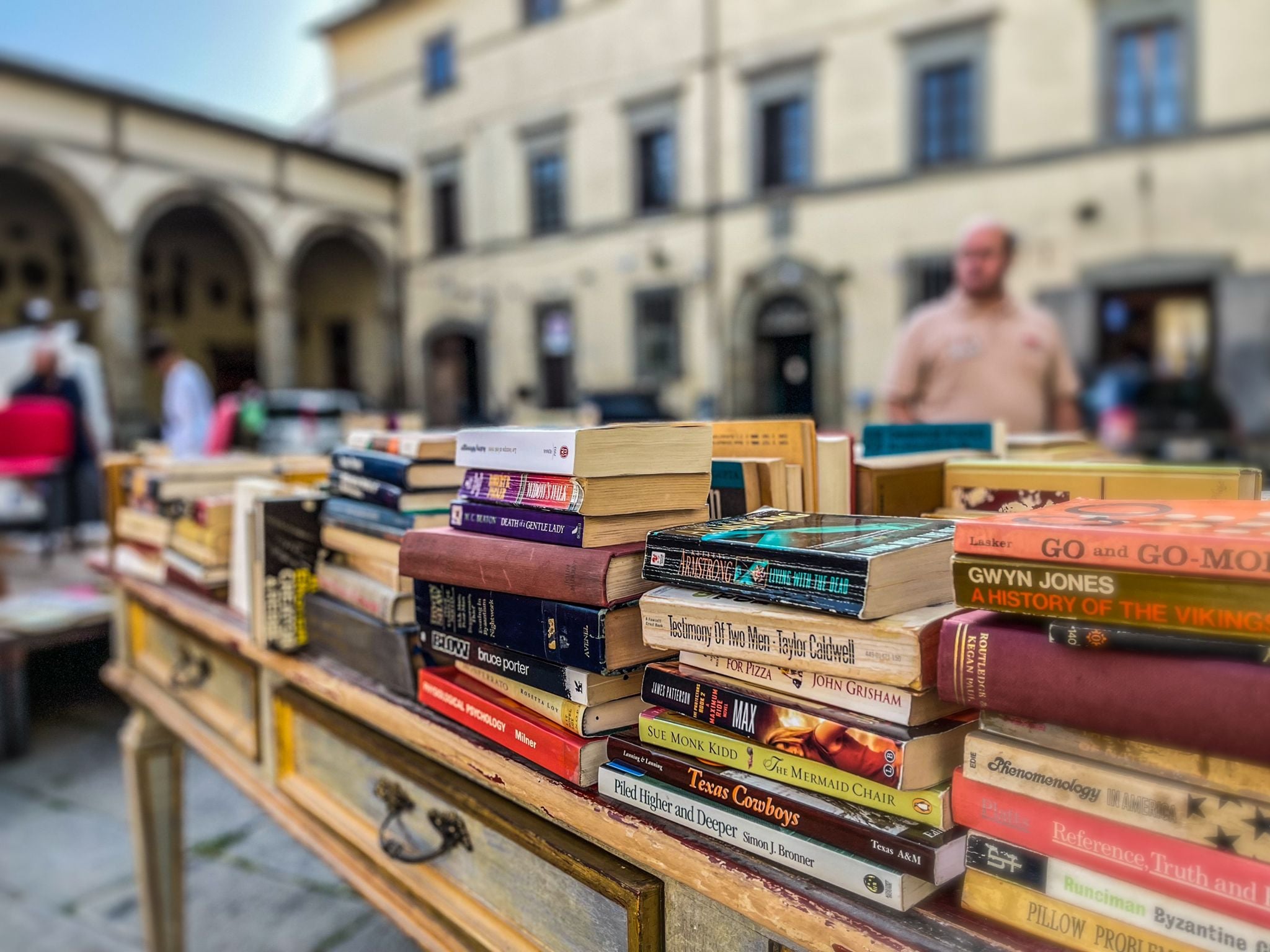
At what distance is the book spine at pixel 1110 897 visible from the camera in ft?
1.86

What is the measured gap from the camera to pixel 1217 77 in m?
8.81

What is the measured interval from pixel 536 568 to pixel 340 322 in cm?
1795

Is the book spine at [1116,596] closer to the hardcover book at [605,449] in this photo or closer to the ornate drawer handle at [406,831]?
the hardcover book at [605,449]

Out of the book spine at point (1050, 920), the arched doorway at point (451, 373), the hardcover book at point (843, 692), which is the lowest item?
the book spine at point (1050, 920)

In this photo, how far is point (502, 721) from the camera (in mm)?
989

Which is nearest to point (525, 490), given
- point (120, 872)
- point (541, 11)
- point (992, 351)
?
point (992, 351)

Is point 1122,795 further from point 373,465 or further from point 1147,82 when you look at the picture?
point 1147,82

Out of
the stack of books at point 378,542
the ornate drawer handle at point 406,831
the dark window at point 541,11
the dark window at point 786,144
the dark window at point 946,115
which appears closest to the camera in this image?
the ornate drawer handle at point 406,831

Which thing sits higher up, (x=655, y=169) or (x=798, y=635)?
(x=655, y=169)

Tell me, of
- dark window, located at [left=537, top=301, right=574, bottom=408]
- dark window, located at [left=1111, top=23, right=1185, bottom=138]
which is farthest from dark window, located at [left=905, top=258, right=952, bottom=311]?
dark window, located at [left=537, top=301, right=574, bottom=408]

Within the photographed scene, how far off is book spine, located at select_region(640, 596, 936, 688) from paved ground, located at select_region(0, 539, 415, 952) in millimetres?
1958

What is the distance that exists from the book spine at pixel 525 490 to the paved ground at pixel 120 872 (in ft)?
5.99

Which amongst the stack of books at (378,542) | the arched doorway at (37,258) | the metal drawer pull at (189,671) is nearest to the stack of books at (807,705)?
the stack of books at (378,542)

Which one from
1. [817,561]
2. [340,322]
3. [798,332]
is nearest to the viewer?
[817,561]
